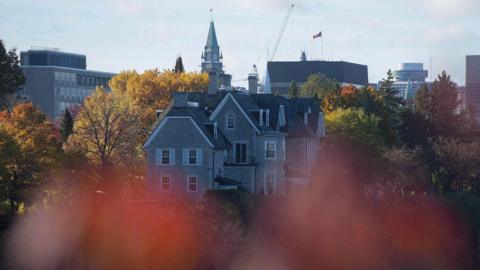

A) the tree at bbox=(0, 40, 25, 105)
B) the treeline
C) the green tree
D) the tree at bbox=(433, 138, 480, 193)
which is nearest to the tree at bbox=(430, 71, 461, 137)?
the green tree

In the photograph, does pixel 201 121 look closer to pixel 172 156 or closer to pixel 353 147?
pixel 172 156

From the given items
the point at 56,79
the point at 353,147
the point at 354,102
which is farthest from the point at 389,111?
the point at 56,79

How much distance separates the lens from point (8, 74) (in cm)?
11588

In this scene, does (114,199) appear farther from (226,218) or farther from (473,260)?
(473,260)

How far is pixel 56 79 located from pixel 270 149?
97229 millimetres

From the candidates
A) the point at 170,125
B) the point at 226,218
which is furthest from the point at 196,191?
the point at 226,218

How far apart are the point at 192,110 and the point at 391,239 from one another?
1950cm

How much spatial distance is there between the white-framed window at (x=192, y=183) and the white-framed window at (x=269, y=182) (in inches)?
241

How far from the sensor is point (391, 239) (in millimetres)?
96875

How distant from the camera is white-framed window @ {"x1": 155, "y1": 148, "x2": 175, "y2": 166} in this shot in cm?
8538

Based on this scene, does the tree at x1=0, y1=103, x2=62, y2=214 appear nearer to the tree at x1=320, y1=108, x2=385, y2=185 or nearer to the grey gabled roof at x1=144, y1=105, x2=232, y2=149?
the grey gabled roof at x1=144, y1=105, x2=232, y2=149

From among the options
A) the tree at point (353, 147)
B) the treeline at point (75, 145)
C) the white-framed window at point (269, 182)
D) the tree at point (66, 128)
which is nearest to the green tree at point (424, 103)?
the treeline at point (75, 145)

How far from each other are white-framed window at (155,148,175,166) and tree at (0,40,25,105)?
3247 centimetres

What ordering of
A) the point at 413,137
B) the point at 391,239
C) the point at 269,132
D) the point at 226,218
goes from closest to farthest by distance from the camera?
the point at 226,218 < the point at 269,132 < the point at 391,239 < the point at 413,137
